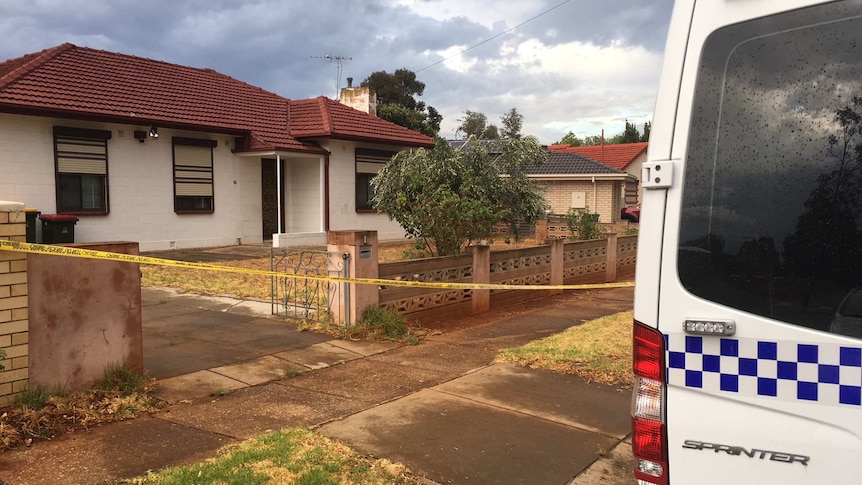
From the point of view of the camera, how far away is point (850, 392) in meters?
1.81

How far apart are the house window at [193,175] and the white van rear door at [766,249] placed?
16.3 metres

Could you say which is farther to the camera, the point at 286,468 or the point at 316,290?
the point at 316,290

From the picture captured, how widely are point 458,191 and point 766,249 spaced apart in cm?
883

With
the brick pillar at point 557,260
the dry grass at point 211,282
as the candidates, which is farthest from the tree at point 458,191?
A: the dry grass at point 211,282

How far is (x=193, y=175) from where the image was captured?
16.9 meters

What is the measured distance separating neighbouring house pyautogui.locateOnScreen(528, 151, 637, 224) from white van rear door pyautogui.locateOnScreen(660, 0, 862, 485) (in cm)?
2735

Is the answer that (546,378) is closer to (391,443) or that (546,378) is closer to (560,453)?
(560,453)

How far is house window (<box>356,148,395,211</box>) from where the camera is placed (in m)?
20.2

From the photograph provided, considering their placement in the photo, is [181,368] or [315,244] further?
[315,244]

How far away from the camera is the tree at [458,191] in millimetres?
9953

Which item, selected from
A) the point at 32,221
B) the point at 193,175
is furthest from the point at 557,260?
the point at 32,221

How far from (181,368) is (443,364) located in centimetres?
249

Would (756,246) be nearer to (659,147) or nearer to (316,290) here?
(659,147)

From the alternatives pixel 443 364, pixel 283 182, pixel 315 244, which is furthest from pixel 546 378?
pixel 283 182
